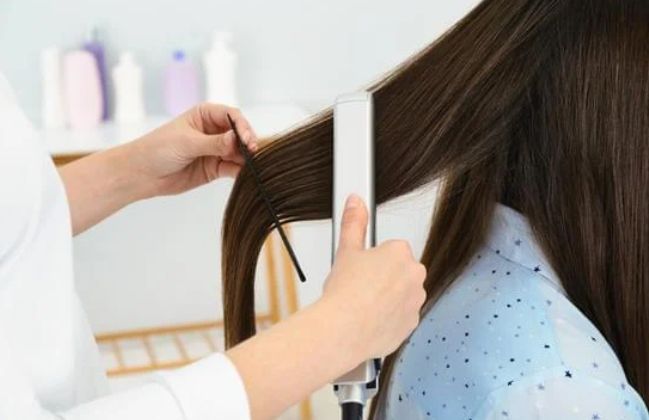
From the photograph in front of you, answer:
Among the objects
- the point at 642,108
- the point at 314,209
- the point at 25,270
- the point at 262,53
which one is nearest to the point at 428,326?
the point at 314,209

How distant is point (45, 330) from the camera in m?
0.92

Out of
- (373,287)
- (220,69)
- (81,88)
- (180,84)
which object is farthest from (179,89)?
(373,287)

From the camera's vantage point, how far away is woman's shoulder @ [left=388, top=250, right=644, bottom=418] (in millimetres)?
944

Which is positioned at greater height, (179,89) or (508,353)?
(179,89)

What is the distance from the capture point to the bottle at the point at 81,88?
2590 millimetres

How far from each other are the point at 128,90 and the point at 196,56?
0.23m

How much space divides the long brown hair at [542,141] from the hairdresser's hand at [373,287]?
0.15 m

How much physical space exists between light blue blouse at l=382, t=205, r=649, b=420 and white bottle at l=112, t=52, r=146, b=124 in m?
1.68

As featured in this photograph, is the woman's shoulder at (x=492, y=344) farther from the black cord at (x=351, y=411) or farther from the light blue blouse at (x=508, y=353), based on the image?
the black cord at (x=351, y=411)

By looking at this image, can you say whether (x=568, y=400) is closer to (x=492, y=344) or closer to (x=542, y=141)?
(x=492, y=344)

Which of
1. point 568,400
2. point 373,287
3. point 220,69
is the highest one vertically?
point 220,69

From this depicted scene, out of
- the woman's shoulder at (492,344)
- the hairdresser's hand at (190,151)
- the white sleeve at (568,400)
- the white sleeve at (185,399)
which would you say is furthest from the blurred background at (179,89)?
the white sleeve at (185,399)

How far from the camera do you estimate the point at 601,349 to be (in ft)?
3.15

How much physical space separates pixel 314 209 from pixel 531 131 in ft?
0.80
